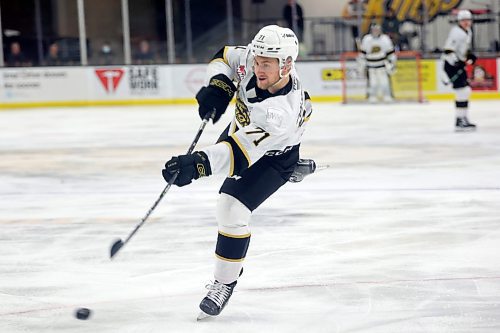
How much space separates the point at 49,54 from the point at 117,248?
44.3ft

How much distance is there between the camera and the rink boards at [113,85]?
53.3 feet

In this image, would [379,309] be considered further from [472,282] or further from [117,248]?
[117,248]

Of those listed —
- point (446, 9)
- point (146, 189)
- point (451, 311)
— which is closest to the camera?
point (451, 311)

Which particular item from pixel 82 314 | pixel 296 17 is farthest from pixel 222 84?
pixel 296 17

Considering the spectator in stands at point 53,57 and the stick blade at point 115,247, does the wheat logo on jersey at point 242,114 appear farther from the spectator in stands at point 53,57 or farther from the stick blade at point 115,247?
the spectator in stands at point 53,57

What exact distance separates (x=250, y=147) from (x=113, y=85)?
13.6 metres

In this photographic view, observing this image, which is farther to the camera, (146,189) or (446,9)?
(446,9)

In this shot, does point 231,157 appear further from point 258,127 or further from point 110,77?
point 110,77

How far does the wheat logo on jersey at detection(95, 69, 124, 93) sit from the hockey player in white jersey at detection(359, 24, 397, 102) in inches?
160

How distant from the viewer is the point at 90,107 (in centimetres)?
1647

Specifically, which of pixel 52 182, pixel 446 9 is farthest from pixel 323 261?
pixel 446 9

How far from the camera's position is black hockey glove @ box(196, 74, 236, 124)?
3758 mm

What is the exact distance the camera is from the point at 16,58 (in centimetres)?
1672

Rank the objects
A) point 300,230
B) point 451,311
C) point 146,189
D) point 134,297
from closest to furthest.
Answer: point 451,311 < point 134,297 < point 300,230 < point 146,189
